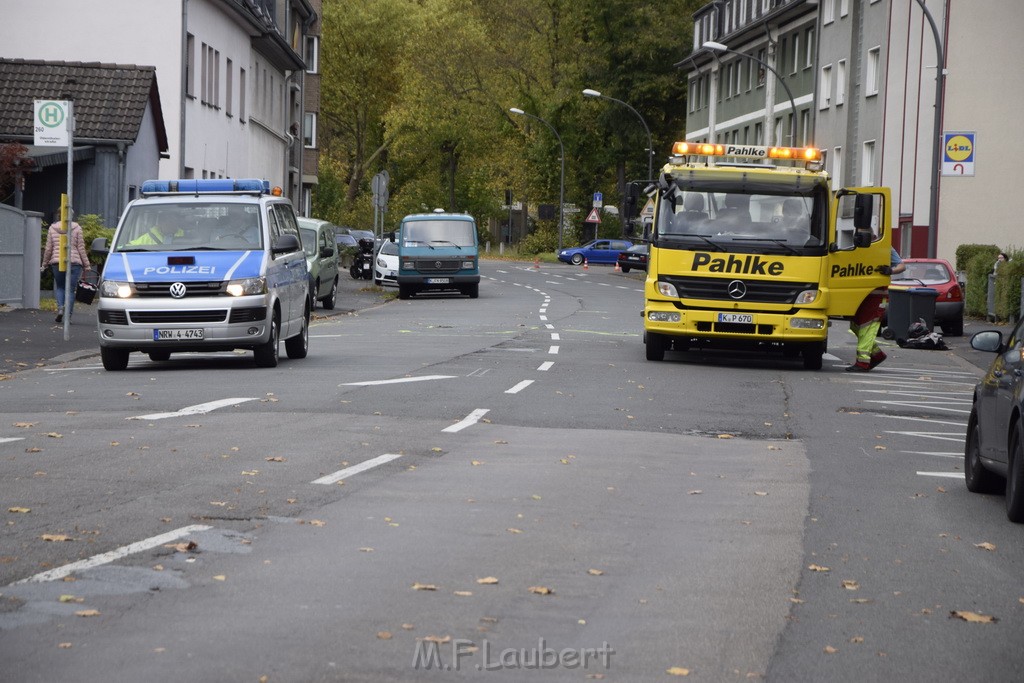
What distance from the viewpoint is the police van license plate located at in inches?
714

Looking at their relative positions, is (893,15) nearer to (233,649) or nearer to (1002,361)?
(1002,361)

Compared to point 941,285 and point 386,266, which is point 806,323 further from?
point 386,266

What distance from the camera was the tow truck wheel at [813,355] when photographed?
70.8 feet

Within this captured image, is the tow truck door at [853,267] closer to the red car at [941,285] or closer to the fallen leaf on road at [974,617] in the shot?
the red car at [941,285]

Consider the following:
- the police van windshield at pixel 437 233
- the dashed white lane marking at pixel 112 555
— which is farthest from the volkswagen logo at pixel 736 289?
the police van windshield at pixel 437 233

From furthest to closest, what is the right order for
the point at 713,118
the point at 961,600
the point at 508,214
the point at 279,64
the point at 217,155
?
1. the point at 508,214
2. the point at 713,118
3. the point at 279,64
4. the point at 217,155
5. the point at 961,600

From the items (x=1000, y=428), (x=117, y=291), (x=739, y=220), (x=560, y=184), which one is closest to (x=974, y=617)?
(x=1000, y=428)

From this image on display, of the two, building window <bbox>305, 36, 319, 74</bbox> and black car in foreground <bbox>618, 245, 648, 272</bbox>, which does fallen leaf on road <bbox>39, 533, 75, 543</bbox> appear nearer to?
black car in foreground <bbox>618, 245, 648, 272</bbox>

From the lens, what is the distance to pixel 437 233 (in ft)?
140

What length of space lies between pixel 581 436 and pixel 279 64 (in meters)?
48.8

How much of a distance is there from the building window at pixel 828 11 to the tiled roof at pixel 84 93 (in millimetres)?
30583

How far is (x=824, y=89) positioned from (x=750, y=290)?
135 feet

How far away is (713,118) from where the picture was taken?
8062 centimetres

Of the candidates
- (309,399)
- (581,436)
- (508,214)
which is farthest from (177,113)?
(508,214)
